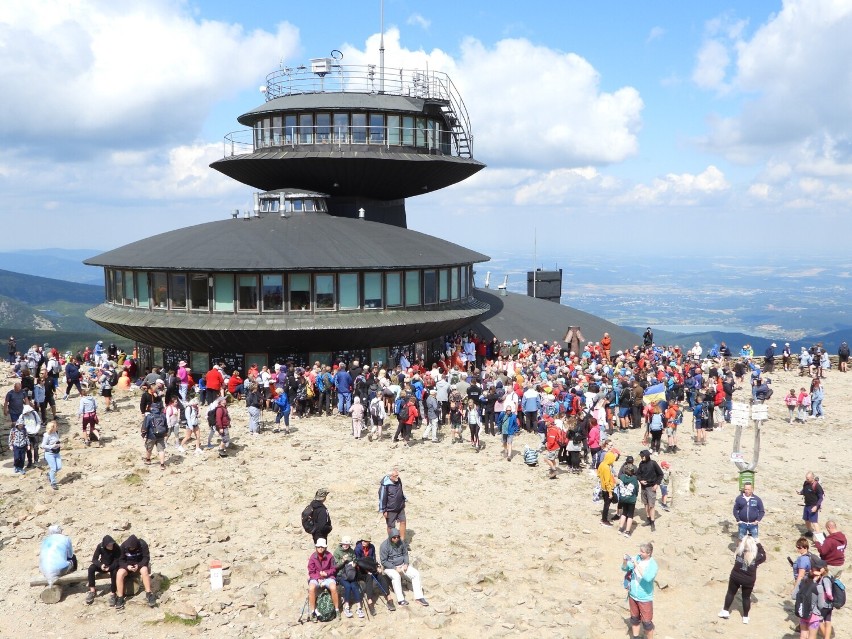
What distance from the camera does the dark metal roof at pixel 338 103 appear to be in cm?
4156

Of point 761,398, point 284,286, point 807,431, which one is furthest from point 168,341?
point 807,431

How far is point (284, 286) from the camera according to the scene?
3130 cm

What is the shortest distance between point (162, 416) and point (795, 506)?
62.0ft

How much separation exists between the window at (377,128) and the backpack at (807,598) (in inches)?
1377

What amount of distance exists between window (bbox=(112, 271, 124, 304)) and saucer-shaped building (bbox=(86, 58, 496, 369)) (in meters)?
0.06

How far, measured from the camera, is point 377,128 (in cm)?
4219

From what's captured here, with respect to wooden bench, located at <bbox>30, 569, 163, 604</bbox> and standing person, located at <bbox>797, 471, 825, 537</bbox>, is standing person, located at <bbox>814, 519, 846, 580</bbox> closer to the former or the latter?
standing person, located at <bbox>797, 471, 825, 537</bbox>

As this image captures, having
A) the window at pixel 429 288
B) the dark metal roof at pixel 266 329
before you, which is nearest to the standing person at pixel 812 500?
the dark metal roof at pixel 266 329

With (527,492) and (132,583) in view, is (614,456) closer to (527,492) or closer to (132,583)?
(527,492)

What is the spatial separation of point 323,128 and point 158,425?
26.2 metres

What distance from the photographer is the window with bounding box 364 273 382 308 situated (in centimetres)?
3250

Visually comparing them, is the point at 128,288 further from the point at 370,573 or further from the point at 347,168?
the point at 370,573

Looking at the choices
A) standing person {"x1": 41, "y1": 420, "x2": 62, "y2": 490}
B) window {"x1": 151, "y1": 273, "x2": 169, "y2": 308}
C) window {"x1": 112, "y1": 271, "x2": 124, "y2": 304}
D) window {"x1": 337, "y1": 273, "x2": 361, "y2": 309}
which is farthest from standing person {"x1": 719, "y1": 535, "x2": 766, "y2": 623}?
window {"x1": 112, "y1": 271, "x2": 124, "y2": 304}

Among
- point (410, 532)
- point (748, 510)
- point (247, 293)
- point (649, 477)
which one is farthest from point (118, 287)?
point (748, 510)
